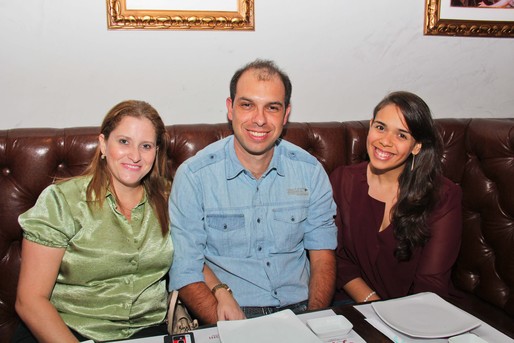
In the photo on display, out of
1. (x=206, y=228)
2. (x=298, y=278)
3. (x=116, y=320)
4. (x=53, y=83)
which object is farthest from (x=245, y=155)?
(x=53, y=83)

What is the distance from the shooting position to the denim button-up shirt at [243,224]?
1702 millimetres

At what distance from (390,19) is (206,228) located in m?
1.54

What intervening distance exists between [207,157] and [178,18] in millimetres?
763

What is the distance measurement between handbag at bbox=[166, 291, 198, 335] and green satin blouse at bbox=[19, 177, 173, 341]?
4.2 inches

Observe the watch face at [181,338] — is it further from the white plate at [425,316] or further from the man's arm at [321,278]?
the man's arm at [321,278]

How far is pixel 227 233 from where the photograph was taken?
1735 mm

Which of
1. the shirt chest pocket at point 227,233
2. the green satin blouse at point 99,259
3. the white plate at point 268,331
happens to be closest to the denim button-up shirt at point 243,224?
the shirt chest pocket at point 227,233

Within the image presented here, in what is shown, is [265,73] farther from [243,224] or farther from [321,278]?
[321,278]

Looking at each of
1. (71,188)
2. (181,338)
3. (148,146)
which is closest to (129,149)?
(148,146)

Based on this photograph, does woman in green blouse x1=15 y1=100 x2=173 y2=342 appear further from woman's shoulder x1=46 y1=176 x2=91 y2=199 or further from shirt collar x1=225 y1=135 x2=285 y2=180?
shirt collar x1=225 y1=135 x2=285 y2=180

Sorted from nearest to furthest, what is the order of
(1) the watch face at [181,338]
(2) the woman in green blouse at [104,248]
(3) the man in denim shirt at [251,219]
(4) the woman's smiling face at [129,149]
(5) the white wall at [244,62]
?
(1) the watch face at [181,338]
(2) the woman in green blouse at [104,248]
(4) the woman's smiling face at [129,149]
(3) the man in denim shirt at [251,219]
(5) the white wall at [244,62]

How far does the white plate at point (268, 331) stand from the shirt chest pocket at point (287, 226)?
590 mm

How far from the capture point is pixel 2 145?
5.90 feet

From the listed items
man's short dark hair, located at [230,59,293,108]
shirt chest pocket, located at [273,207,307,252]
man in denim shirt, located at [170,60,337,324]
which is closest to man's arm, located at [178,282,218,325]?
man in denim shirt, located at [170,60,337,324]
